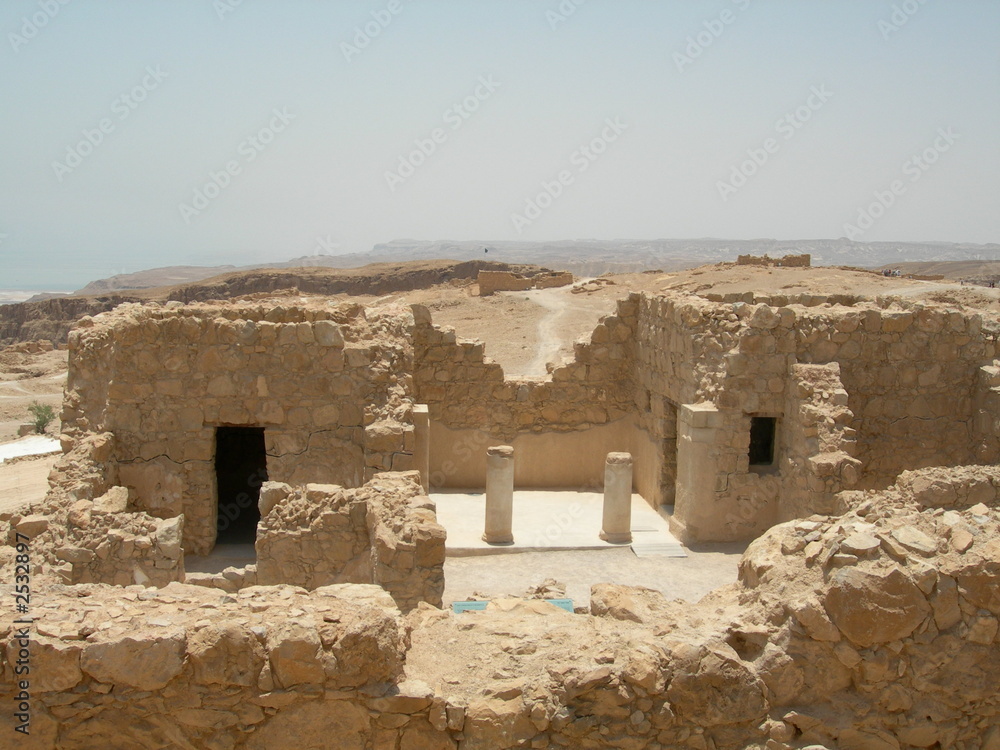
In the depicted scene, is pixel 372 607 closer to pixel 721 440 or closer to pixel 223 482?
pixel 721 440

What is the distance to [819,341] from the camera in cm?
1003

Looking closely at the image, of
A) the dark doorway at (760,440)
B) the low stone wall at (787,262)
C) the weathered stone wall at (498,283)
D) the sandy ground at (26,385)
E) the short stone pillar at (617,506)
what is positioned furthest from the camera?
the weathered stone wall at (498,283)

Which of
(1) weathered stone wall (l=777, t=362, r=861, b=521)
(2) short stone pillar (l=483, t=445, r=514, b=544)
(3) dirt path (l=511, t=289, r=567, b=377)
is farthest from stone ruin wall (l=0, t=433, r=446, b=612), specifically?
(3) dirt path (l=511, t=289, r=567, b=377)

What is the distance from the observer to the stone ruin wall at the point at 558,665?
3928mm

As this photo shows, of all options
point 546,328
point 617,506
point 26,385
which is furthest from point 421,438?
point 26,385

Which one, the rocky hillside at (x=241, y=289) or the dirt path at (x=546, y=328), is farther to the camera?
the rocky hillside at (x=241, y=289)

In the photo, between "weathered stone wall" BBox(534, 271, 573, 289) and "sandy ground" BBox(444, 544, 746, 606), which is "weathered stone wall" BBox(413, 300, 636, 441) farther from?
"weathered stone wall" BBox(534, 271, 573, 289)

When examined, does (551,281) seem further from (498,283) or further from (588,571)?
(588,571)

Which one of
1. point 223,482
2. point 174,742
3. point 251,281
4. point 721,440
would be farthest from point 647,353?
point 251,281

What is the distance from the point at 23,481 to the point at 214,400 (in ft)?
27.4

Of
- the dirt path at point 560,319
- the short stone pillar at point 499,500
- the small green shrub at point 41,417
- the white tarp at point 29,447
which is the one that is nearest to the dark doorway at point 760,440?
the short stone pillar at point 499,500

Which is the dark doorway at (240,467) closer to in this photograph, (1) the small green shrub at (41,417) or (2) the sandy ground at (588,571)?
(2) the sandy ground at (588,571)

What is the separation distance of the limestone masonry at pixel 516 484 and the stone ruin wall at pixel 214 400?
31mm

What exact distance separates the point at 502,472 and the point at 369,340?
244cm
